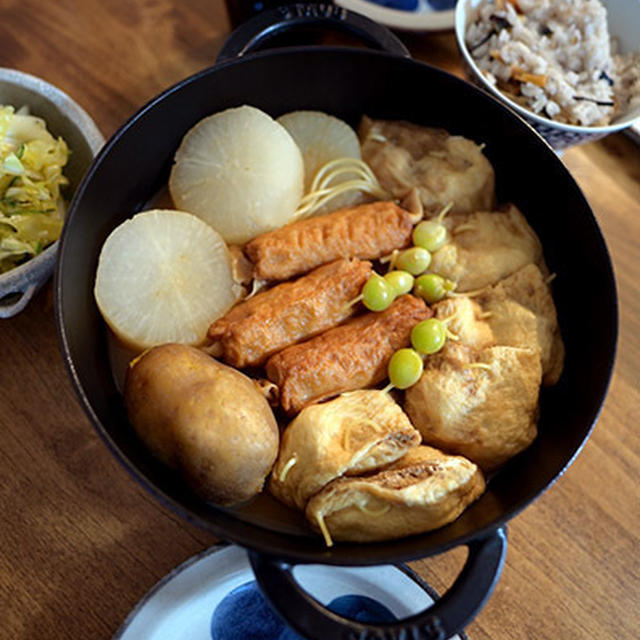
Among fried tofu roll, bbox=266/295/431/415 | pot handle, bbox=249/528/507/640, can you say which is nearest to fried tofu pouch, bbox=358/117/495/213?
fried tofu roll, bbox=266/295/431/415

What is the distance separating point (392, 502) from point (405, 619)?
0.16 meters

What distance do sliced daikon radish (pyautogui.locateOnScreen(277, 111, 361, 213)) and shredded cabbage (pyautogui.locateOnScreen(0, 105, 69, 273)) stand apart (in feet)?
1.48

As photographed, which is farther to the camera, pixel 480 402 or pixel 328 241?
pixel 328 241

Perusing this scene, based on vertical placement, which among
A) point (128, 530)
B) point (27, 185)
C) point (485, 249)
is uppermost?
point (485, 249)

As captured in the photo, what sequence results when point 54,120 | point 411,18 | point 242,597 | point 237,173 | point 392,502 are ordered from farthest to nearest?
point 411,18 < point 54,120 < point 237,173 < point 242,597 < point 392,502

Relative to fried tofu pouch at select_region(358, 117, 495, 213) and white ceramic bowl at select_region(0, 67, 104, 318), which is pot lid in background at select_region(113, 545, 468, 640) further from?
fried tofu pouch at select_region(358, 117, 495, 213)

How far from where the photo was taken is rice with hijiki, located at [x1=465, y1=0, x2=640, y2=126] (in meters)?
1.44

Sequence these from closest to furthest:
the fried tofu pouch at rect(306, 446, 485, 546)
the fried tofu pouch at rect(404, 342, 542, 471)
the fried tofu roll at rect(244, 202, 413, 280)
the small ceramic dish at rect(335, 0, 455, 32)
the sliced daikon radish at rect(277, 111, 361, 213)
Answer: the fried tofu pouch at rect(306, 446, 485, 546), the fried tofu pouch at rect(404, 342, 542, 471), the fried tofu roll at rect(244, 202, 413, 280), the sliced daikon radish at rect(277, 111, 361, 213), the small ceramic dish at rect(335, 0, 455, 32)

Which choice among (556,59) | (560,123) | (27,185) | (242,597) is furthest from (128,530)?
(556,59)

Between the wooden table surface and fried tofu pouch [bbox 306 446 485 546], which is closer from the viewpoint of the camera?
fried tofu pouch [bbox 306 446 485 546]

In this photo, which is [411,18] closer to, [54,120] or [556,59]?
[556,59]

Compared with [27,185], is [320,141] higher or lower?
higher

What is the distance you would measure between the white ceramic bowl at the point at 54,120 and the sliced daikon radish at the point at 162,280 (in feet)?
0.47

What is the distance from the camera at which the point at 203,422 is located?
1.01 meters
